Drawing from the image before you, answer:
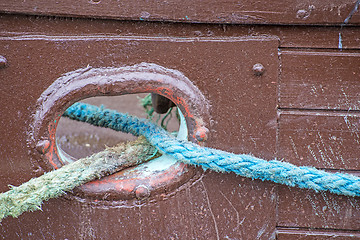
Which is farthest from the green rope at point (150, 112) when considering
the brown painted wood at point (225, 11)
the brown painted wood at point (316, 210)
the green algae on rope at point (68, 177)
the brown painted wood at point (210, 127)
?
the brown painted wood at point (316, 210)

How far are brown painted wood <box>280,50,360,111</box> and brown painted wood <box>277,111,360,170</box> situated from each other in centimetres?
3

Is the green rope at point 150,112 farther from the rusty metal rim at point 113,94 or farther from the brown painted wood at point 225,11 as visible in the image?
the brown painted wood at point 225,11

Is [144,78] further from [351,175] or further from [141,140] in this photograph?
[351,175]

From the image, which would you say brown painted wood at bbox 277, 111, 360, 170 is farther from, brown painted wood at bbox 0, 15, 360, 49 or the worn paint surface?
brown painted wood at bbox 0, 15, 360, 49

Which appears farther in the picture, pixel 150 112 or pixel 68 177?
pixel 150 112

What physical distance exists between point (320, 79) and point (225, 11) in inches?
14.0

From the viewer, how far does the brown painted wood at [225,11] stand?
954 mm

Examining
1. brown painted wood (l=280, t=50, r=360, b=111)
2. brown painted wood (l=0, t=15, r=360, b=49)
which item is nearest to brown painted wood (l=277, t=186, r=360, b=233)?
brown painted wood (l=280, t=50, r=360, b=111)

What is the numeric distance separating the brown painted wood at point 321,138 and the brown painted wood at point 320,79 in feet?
0.10

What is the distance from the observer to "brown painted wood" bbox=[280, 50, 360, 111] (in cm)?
100

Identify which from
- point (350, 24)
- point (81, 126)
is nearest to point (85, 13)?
point (350, 24)

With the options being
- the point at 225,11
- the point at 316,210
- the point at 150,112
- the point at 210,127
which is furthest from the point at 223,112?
the point at 150,112

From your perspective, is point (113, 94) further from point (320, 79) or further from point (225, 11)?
point (320, 79)

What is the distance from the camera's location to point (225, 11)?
964mm
